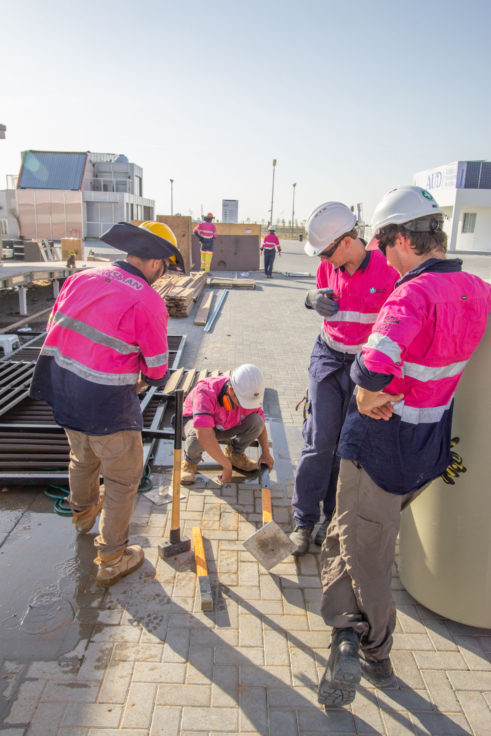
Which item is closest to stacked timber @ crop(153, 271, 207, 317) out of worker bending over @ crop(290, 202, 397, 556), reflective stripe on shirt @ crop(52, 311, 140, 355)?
worker bending over @ crop(290, 202, 397, 556)

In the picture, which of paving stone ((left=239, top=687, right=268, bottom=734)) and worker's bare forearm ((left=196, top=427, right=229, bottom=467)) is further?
worker's bare forearm ((left=196, top=427, right=229, bottom=467))

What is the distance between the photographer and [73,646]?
2307 millimetres

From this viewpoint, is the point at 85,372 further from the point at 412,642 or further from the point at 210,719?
the point at 412,642

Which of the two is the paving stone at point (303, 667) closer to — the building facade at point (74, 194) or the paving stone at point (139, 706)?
the paving stone at point (139, 706)

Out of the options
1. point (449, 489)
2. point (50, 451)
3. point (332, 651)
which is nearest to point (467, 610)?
point (449, 489)

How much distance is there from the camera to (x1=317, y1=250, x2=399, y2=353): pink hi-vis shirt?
2.88 metres

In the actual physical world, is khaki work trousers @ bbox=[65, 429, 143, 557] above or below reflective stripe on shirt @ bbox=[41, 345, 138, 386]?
below

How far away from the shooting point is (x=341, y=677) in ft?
6.56

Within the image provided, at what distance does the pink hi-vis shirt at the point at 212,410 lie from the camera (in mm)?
3564

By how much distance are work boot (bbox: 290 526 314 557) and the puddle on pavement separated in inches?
47.6

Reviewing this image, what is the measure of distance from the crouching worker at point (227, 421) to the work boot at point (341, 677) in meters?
1.67

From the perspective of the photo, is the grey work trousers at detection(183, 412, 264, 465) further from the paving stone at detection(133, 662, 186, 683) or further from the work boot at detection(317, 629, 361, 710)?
the work boot at detection(317, 629, 361, 710)

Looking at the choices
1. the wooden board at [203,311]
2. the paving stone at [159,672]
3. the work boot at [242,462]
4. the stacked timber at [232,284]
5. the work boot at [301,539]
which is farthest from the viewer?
the stacked timber at [232,284]

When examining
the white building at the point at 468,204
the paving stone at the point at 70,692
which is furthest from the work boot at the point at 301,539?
the white building at the point at 468,204
